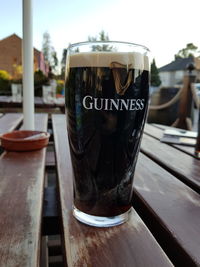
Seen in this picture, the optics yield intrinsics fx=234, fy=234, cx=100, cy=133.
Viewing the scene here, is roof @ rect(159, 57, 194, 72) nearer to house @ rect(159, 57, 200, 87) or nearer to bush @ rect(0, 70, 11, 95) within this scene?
house @ rect(159, 57, 200, 87)

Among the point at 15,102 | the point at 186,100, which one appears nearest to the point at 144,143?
the point at 15,102

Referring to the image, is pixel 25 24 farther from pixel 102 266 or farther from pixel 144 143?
pixel 102 266

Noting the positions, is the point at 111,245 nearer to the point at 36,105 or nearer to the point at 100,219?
the point at 100,219

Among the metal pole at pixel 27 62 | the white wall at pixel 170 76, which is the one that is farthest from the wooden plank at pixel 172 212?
the white wall at pixel 170 76

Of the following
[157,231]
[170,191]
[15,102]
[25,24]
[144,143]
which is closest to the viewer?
[157,231]

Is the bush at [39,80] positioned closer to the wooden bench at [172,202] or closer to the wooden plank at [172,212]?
the wooden bench at [172,202]

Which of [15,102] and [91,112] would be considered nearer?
[91,112]

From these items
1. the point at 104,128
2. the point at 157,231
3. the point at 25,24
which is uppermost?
the point at 25,24

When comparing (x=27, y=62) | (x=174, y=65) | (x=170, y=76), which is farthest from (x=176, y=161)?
(x=170, y=76)
